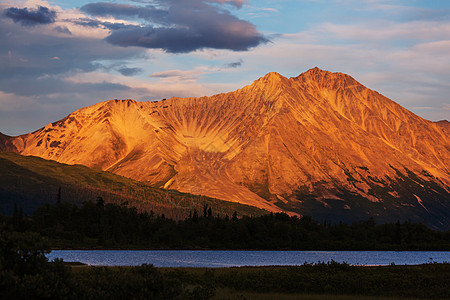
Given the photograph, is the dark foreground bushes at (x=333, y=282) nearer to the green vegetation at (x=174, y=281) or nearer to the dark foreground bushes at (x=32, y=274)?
the green vegetation at (x=174, y=281)

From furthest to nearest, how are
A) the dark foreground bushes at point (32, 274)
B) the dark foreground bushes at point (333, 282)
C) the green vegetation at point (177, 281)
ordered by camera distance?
the dark foreground bushes at point (333, 282), the green vegetation at point (177, 281), the dark foreground bushes at point (32, 274)

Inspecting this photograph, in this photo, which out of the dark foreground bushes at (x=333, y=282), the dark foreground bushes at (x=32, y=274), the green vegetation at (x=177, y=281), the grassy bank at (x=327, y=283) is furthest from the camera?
the dark foreground bushes at (x=333, y=282)

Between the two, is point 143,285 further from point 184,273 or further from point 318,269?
point 318,269

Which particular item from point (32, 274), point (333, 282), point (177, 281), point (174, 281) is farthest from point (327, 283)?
point (32, 274)

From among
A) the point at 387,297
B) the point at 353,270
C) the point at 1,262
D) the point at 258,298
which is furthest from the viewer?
the point at 353,270

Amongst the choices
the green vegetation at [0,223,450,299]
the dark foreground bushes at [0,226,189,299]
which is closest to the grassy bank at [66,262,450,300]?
the green vegetation at [0,223,450,299]

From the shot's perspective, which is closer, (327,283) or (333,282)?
(327,283)

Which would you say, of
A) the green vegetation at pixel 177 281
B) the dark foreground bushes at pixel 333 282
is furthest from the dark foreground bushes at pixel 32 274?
the dark foreground bushes at pixel 333 282

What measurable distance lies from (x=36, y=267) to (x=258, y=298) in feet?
98.4

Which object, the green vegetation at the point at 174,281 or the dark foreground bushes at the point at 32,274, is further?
the green vegetation at the point at 174,281

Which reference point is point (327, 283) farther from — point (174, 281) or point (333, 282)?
point (174, 281)

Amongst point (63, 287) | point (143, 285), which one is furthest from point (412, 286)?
point (63, 287)

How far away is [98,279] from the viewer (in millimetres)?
44312

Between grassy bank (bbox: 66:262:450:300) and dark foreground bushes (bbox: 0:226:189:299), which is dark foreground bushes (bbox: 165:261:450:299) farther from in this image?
dark foreground bushes (bbox: 0:226:189:299)
